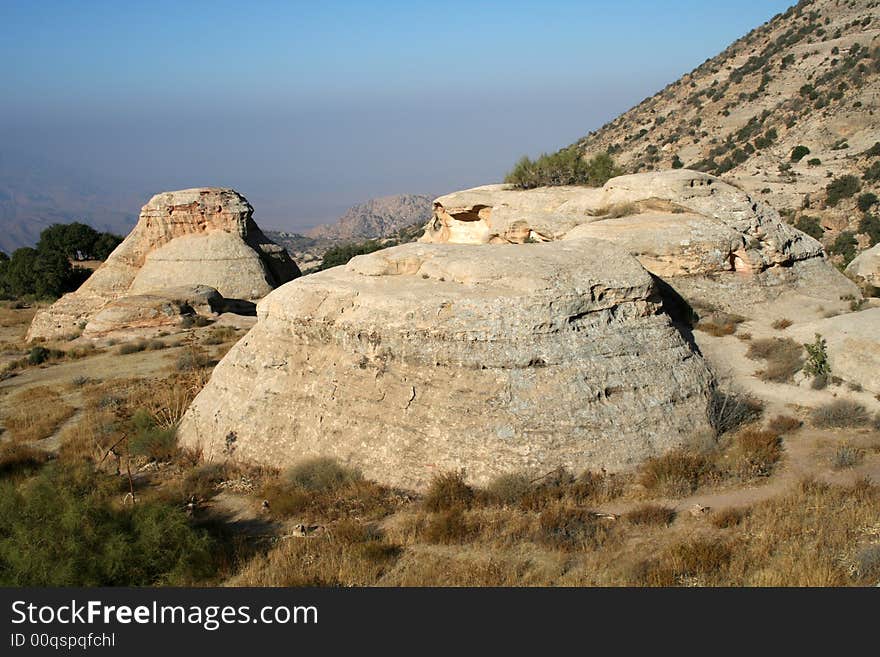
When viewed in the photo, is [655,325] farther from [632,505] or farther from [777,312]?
[777,312]

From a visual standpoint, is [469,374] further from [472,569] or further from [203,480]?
[203,480]

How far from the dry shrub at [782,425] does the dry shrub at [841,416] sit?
1.05 ft

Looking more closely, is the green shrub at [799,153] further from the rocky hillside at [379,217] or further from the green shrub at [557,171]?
the rocky hillside at [379,217]

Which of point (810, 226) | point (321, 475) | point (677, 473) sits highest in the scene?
point (810, 226)

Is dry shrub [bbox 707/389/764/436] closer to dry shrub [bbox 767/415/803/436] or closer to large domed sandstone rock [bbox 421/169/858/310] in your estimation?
dry shrub [bbox 767/415/803/436]

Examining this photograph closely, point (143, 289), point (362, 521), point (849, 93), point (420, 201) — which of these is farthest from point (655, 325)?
point (420, 201)

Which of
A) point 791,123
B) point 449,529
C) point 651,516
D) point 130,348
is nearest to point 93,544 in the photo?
point 449,529

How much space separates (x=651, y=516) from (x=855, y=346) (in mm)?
6805

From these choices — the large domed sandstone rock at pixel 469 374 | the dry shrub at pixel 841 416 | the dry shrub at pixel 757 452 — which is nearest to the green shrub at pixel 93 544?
the large domed sandstone rock at pixel 469 374

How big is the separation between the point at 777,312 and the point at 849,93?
3685 centimetres

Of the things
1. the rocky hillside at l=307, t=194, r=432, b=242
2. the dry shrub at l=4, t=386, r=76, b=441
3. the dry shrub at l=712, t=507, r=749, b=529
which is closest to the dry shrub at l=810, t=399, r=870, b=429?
the dry shrub at l=712, t=507, r=749, b=529

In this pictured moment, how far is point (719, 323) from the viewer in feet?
49.4

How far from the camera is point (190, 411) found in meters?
12.5

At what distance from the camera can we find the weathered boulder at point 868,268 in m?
21.4
